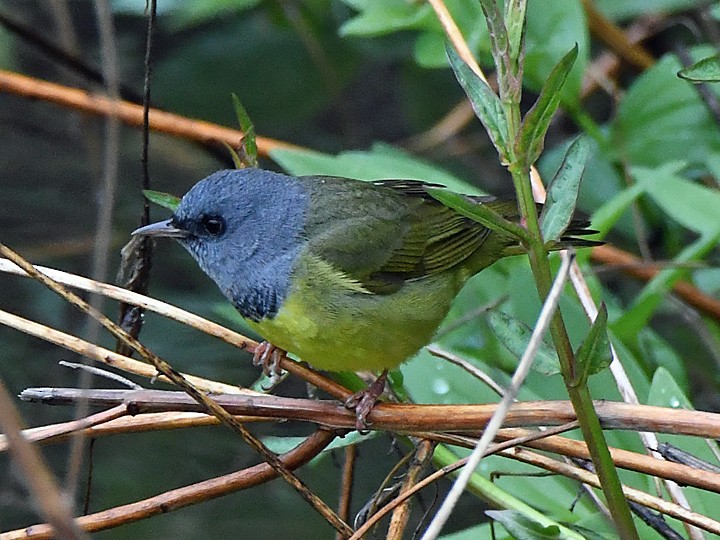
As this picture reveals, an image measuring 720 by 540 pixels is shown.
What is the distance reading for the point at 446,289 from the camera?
2820 mm

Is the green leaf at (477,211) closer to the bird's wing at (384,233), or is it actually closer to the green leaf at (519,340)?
the green leaf at (519,340)

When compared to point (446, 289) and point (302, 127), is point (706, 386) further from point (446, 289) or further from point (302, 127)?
point (302, 127)

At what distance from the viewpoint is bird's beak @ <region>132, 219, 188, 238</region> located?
2443mm

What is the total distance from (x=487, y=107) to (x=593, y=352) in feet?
1.29

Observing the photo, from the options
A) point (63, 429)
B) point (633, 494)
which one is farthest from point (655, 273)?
point (63, 429)

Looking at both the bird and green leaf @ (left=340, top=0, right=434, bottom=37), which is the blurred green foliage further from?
the bird

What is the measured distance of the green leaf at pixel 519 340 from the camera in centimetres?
165

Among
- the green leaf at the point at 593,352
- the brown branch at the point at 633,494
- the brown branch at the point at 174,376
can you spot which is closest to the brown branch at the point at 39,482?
the brown branch at the point at 174,376

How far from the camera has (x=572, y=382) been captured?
1.54 metres

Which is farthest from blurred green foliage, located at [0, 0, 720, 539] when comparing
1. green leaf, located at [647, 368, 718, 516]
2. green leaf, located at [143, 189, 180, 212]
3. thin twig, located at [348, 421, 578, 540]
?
green leaf, located at [143, 189, 180, 212]

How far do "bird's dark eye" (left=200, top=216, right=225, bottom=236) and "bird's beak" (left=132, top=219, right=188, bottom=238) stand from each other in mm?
60

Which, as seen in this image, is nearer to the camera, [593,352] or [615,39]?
[593,352]

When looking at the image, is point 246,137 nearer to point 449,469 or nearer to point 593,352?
point 449,469

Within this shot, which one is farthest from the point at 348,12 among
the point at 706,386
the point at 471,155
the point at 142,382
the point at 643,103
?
the point at 706,386
